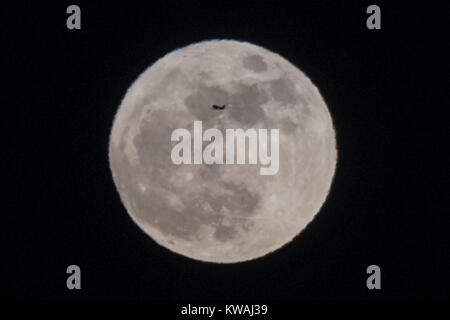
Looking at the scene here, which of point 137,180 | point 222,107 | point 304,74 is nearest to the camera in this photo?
point 222,107

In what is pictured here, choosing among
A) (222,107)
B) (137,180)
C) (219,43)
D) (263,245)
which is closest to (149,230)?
(137,180)

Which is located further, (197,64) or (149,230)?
(149,230)

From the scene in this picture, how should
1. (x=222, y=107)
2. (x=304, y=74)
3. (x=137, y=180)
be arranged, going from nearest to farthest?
(x=222, y=107) < (x=137, y=180) < (x=304, y=74)

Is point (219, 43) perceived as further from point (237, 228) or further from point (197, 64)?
point (237, 228)

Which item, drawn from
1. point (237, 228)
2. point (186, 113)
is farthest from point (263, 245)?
point (186, 113)

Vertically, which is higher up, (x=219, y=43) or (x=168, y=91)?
(x=219, y=43)

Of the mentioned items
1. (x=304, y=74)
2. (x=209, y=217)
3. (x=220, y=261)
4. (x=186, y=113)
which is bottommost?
(x=220, y=261)
